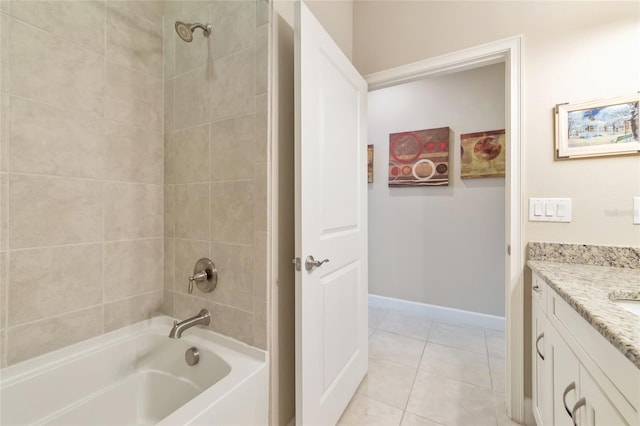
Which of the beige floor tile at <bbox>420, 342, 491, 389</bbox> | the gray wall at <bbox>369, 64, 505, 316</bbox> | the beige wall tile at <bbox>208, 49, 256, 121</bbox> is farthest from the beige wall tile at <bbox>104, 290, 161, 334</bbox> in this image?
the gray wall at <bbox>369, 64, 505, 316</bbox>

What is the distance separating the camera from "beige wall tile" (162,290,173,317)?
4.94 feet

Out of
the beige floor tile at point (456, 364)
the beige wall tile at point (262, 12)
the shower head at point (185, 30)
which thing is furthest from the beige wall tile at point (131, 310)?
the beige floor tile at point (456, 364)

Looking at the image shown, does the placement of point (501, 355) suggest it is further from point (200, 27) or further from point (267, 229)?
A: point (200, 27)

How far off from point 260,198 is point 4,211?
95cm

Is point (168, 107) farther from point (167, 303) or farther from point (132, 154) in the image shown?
point (167, 303)

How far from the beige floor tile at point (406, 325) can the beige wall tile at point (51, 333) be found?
2.19 m

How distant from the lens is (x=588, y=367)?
728mm

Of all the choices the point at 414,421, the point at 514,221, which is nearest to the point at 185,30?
the point at 514,221

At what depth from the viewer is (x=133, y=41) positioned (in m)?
1.40

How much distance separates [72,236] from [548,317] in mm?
2072

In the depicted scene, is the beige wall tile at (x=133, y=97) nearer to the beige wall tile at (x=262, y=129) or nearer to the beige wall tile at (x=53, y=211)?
the beige wall tile at (x=53, y=211)

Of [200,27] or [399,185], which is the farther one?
[399,185]

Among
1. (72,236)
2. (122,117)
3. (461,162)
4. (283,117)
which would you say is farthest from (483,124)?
(72,236)

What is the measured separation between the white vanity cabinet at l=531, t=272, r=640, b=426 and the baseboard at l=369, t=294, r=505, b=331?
1360 millimetres
